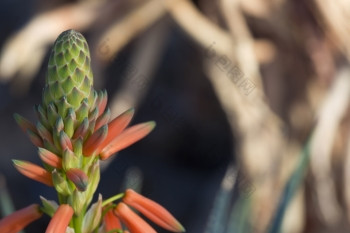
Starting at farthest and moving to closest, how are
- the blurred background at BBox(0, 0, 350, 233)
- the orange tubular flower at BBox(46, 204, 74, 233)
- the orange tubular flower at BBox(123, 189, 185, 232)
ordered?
the blurred background at BBox(0, 0, 350, 233)
the orange tubular flower at BBox(123, 189, 185, 232)
the orange tubular flower at BBox(46, 204, 74, 233)

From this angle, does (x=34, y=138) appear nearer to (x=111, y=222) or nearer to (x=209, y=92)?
(x=111, y=222)

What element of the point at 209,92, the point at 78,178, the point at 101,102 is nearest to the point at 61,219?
the point at 78,178

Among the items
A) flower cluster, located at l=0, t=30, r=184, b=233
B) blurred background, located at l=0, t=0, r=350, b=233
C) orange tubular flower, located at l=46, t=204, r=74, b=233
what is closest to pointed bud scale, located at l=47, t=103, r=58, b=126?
flower cluster, located at l=0, t=30, r=184, b=233

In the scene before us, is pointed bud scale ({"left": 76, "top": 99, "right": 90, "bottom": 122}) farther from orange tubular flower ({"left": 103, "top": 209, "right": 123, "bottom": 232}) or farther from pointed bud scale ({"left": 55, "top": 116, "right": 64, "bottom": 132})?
orange tubular flower ({"left": 103, "top": 209, "right": 123, "bottom": 232})

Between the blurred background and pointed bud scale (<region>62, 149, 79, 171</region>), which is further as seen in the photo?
the blurred background

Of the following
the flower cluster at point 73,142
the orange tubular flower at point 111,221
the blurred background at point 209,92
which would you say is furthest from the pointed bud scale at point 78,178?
the blurred background at point 209,92

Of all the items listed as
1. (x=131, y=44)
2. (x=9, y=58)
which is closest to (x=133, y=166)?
(x=131, y=44)

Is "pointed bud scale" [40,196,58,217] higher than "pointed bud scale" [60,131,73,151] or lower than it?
lower
